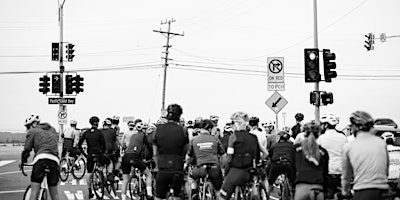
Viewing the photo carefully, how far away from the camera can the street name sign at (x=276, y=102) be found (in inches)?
853

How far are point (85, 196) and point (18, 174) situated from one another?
9498 millimetres

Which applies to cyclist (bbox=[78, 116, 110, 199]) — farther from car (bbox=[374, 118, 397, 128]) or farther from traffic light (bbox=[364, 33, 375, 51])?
car (bbox=[374, 118, 397, 128])

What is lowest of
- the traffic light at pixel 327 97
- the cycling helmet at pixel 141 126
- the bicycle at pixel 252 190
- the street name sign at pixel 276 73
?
the bicycle at pixel 252 190

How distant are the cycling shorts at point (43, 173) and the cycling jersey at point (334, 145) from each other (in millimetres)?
4665

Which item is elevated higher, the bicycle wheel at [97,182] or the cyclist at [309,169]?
the cyclist at [309,169]

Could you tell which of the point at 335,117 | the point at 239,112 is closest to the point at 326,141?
the point at 335,117

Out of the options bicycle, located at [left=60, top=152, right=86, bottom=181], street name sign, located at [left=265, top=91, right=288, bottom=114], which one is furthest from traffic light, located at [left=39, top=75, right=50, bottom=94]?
street name sign, located at [left=265, top=91, right=288, bottom=114]

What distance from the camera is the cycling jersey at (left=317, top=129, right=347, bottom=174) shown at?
10938 mm

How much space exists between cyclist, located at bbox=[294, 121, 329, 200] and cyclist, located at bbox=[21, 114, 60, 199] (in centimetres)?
458

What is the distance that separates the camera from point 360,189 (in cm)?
777

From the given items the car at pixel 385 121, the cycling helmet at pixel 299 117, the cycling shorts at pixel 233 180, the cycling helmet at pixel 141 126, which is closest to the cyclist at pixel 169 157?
the cycling shorts at pixel 233 180

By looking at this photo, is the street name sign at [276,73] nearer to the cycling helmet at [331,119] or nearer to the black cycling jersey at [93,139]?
the black cycling jersey at [93,139]

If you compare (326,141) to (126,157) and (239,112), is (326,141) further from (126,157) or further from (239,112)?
(126,157)

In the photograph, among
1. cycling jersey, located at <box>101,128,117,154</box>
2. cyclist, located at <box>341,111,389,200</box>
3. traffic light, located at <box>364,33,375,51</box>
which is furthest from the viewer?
traffic light, located at <box>364,33,375,51</box>
